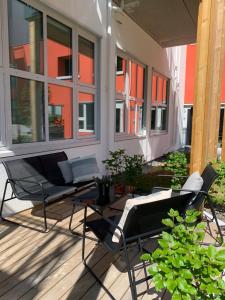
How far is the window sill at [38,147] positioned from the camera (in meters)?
3.28

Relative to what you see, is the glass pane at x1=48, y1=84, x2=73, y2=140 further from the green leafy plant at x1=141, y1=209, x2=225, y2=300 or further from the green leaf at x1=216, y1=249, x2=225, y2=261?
→ the green leaf at x1=216, y1=249, x2=225, y2=261

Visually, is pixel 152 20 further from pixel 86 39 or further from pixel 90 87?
pixel 90 87

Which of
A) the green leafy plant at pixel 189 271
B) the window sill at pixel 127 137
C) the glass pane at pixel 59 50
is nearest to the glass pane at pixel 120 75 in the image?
the window sill at pixel 127 137

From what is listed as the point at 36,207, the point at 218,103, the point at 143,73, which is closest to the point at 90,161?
the point at 36,207

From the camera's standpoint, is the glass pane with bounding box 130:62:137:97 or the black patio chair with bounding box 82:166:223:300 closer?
the black patio chair with bounding box 82:166:223:300

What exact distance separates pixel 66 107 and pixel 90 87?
0.85 m

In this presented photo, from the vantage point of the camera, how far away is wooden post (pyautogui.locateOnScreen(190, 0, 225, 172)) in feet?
9.70

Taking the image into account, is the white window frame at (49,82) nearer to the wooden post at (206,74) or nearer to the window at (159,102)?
the wooden post at (206,74)

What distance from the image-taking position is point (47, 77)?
154 inches

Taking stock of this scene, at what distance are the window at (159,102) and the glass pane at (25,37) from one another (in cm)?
534

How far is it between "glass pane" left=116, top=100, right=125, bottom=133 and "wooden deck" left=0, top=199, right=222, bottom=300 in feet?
12.4

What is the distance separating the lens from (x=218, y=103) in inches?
130

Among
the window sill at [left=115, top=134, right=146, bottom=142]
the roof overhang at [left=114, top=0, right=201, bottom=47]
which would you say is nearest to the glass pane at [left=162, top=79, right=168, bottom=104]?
the roof overhang at [left=114, top=0, right=201, bottom=47]

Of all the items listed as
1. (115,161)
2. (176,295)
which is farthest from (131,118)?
(176,295)
